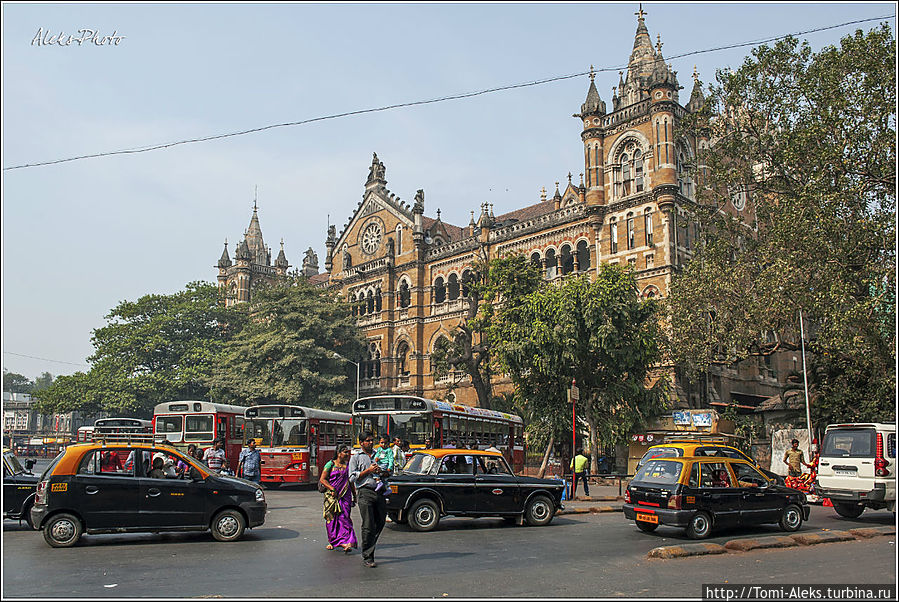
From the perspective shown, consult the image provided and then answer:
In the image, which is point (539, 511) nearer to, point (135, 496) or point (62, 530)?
point (135, 496)

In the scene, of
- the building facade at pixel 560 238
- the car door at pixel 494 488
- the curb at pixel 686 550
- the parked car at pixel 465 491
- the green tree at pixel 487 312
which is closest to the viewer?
the curb at pixel 686 550

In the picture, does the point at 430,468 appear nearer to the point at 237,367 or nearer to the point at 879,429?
the point at 879,429

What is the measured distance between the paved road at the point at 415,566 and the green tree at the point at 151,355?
3948 centimetres

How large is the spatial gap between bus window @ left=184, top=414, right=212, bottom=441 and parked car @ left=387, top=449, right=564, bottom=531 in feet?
43.1

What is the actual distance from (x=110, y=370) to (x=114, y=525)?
45.5 m

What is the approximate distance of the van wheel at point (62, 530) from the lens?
10.9 metres

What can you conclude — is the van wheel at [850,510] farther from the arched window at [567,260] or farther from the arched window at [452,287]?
the arched window at [452,287]

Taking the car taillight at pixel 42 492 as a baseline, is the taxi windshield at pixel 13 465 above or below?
above

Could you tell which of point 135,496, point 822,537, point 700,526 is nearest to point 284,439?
point 135,496

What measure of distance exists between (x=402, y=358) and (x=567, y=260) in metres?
13.8

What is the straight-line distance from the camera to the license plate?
41.8 ft

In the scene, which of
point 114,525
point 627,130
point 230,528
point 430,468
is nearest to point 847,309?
point 430,468

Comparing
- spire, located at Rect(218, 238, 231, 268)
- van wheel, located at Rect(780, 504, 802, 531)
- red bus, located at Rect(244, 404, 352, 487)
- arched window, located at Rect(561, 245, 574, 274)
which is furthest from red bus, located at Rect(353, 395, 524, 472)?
spire, located at Rect(218, 238, 231, 268)

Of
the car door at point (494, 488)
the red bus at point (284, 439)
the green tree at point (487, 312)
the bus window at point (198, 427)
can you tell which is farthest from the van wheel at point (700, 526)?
the green tree at point (487, 312)
